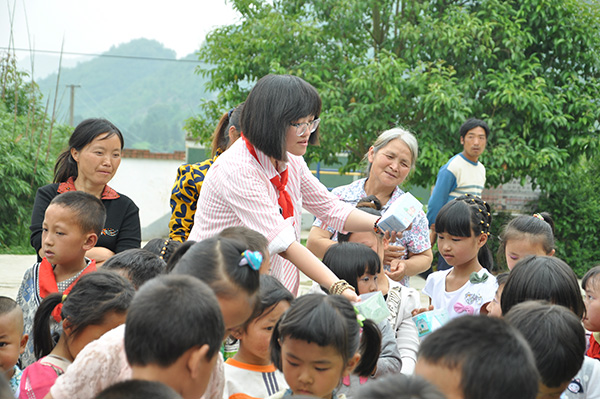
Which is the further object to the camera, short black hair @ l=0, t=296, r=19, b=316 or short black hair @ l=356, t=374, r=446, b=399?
short black hair @ l=0, t=296, r=19, b=316

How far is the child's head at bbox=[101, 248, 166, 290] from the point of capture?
2.93 m

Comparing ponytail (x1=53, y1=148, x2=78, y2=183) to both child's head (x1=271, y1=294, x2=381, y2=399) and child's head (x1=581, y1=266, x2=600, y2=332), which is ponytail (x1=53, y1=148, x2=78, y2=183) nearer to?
child's head (x1=271, y1=294, x2=381, y2=399)

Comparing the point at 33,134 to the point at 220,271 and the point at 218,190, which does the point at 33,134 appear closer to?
the point at 218,190

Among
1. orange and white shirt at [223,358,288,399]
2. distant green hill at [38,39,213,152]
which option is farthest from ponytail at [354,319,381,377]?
distant green hill at [38,39,213,152]

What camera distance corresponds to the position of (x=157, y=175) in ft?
54.0

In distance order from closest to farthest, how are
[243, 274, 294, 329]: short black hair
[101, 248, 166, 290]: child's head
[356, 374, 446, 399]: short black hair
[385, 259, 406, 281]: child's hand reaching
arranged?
[356, 374, 446, 399]: short black hair → [243, 274, 294, 329]: short black hair → [101, 248, 166, 290]: child's head → [385, 259, 406, 281]: child's hand reaching

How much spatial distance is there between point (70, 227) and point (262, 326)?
1.09m

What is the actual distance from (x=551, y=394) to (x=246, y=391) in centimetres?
111

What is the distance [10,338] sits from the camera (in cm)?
256

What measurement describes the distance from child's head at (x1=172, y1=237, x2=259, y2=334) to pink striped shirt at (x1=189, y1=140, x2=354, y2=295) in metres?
0.61

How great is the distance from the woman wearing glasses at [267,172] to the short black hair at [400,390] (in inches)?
49.3

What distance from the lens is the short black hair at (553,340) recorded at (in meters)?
2.10

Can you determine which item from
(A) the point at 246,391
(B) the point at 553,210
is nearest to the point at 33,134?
(B) the point at 553,210

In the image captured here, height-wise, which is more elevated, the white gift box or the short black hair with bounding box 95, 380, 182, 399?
the white gift box
